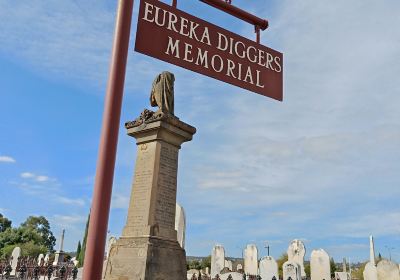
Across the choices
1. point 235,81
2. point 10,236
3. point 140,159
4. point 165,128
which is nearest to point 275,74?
point 235,81

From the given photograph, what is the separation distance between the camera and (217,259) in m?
24.6

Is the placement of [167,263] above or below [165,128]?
below

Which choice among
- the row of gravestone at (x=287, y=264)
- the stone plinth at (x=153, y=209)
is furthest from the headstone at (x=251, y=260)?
the stone plinth at (x=153, y=209)

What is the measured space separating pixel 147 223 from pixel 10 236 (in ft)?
198

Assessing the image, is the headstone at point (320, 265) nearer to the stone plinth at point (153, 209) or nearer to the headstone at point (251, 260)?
the headstone at point (251, 260)

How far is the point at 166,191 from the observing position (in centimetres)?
822

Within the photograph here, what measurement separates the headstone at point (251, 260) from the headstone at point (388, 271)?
7.83 metres

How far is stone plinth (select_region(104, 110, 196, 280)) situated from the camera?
24.6 ft

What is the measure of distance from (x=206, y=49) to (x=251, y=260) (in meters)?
22.2

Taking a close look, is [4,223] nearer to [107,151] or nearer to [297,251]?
[297,251]

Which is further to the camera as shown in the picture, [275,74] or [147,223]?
[147,223]

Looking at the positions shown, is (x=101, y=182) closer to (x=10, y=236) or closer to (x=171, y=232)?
(x=171, y=232)

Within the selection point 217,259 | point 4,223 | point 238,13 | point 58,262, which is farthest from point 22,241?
point 238,13

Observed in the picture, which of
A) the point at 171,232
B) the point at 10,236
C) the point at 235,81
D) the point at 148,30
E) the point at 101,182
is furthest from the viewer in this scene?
the point at 10,236
